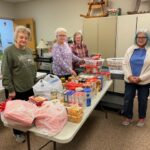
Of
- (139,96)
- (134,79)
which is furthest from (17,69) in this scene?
(139,96)

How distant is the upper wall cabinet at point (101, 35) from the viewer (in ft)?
12.7

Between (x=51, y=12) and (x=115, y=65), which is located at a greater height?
(x=51, y=12)

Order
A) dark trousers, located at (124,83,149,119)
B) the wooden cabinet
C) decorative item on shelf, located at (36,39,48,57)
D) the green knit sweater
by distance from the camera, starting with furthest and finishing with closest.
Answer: the wooden cabinet < decorative item on shelf, located at (36,39,48,57) < dark trousers, located at (124,83,149,119) < the green knit sweater

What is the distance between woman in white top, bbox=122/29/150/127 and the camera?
7.75ft

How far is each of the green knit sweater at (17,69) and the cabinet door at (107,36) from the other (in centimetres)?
227

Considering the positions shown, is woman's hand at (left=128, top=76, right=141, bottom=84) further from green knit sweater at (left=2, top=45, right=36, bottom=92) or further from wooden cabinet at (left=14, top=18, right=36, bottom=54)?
wooden cabinet at (left=14, top=18, right=36, bottom=54)

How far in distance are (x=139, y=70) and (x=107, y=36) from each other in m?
1.75

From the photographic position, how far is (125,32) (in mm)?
3748

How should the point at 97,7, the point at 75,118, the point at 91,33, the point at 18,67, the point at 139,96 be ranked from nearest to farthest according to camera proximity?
the point at 75,118 → the point at 18,67 → the point at 139,96 → the point at 91,33 → the point at 97,7

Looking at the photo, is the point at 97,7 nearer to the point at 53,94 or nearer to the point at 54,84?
the point at 54,84

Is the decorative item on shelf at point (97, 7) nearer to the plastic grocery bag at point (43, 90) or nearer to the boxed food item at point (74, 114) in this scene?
the plastic grocery bag at point (43, 90)

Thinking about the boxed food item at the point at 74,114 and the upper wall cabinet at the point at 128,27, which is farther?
the upper wall cabinet at the point at 128,27

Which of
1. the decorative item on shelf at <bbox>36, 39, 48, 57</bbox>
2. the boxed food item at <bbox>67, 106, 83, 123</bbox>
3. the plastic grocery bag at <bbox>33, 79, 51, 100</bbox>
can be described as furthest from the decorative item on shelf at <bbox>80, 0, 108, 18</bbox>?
the boxed food item at <bbox>67, 106, 83, 123</bbox>

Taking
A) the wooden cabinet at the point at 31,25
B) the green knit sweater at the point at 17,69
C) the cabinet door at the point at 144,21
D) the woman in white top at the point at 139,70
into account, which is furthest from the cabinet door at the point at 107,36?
the wooden cabinet at the point at 31,25
